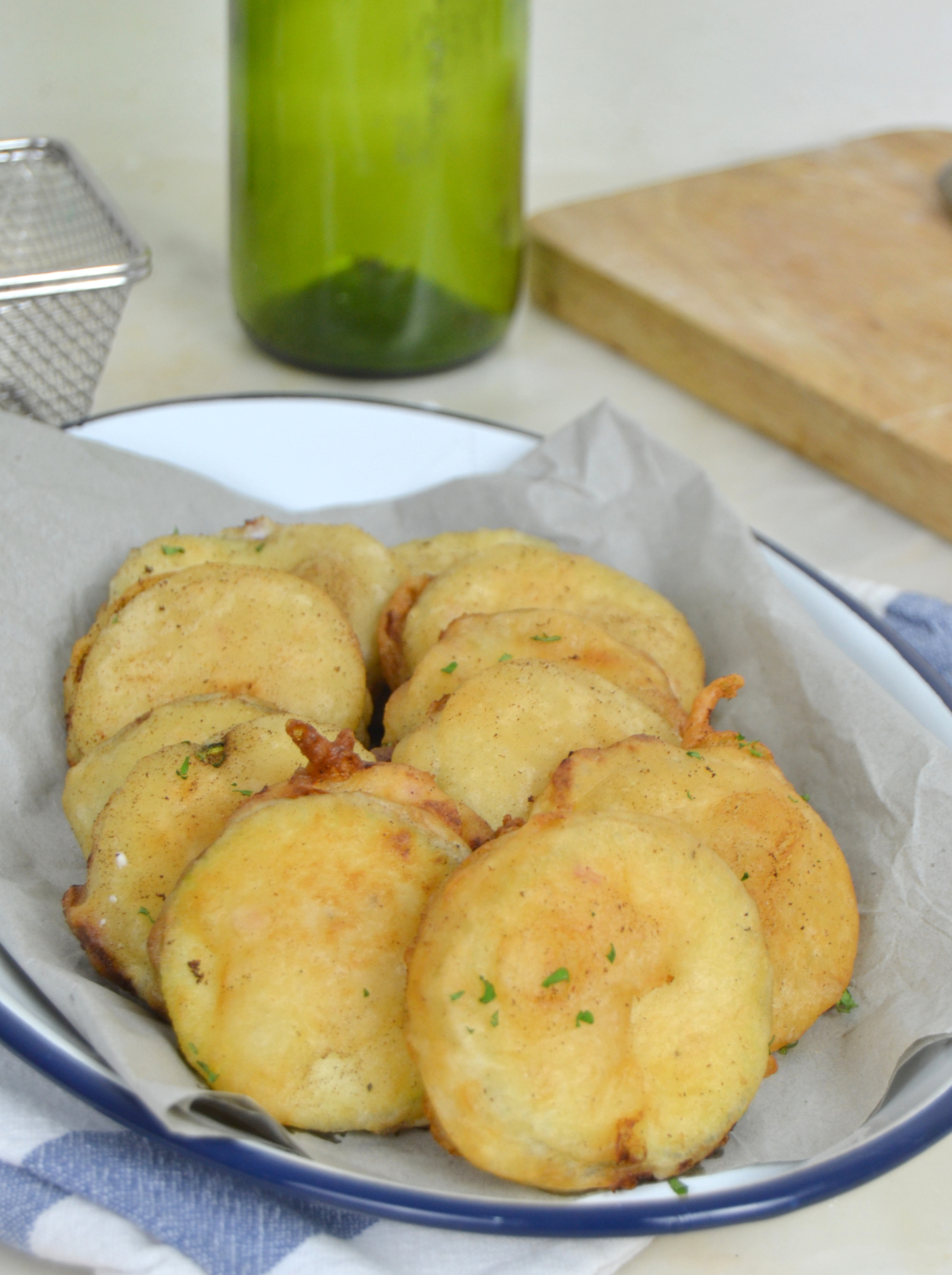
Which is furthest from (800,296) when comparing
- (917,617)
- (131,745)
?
(131,745)

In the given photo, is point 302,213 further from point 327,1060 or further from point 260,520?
point 327,1060

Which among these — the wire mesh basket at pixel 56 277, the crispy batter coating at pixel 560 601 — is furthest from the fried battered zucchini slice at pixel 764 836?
the wire mesh basket at pixel 56 277

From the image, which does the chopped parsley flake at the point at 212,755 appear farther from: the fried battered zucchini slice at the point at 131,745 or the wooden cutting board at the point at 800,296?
the wooden cutting board at the point at 800,296

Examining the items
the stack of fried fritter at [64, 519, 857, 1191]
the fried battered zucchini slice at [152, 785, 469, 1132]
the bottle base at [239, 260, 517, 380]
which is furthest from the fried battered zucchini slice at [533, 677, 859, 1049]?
the bottle base at [239, 260, 517, 380]

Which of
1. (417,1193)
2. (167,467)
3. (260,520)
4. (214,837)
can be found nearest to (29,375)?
(167,467)

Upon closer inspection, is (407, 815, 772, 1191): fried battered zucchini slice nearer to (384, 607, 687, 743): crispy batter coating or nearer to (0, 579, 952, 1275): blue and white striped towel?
(0, 579, 952, 1275): blue and white striped towel
